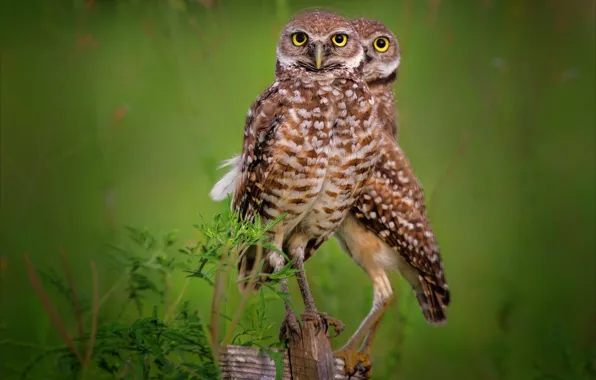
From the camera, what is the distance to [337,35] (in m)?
3.17

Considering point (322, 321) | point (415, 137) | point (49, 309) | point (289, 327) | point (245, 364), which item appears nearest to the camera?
point (49, 309)

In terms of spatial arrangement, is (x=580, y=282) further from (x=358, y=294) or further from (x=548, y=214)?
(x=358, y=294)

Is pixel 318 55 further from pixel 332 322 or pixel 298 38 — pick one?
pixel 332 322

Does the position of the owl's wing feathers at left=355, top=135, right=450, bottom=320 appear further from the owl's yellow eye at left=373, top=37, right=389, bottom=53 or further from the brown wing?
the owl's yellow eye at left=373, top=37, right=389, bottom=53

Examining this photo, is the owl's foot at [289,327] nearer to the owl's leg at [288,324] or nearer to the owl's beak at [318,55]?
the owl's leg at [288,324]

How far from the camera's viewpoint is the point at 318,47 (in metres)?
3.13

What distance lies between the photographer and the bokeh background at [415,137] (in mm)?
4637

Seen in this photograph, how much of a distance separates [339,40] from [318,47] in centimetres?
9

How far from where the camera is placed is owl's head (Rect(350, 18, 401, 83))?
4.23 meters

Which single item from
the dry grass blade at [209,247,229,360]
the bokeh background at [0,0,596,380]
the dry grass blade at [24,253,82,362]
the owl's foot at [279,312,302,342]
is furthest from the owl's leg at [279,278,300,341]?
the bokeh background at [0,0,596,380]

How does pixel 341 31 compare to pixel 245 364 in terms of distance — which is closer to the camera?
pixel 245 364

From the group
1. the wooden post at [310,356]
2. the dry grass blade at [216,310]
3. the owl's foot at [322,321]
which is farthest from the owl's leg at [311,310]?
the dry grass blade at [216,310]

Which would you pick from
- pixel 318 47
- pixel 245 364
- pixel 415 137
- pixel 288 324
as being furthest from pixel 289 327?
pixel 415 137

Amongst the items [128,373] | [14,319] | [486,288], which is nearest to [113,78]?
[14,319]
